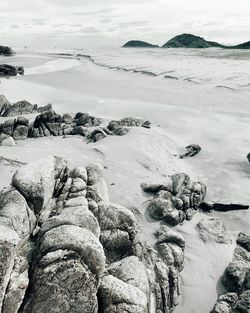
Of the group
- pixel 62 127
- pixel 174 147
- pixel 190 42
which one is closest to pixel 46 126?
pixel 62 127

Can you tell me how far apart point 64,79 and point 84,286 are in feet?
135

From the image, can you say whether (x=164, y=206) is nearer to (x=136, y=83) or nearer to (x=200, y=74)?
(x=136, y=83)

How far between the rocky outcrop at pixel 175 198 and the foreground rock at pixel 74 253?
892 millimetres

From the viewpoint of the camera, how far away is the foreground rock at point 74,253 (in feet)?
23.3

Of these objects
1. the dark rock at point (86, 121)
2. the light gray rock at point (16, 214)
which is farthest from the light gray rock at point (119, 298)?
the dark rock at point (86, 121)

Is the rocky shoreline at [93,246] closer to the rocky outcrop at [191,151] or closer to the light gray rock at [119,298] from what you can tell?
the light gray rock at [119,298]

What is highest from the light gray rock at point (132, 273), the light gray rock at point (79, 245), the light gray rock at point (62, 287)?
the light gray rock at point (79, 245)

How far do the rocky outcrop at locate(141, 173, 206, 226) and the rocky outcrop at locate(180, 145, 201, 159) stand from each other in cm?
408

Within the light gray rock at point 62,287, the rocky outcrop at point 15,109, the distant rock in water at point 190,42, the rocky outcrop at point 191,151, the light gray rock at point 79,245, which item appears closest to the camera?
the light gray rock at point 62,287

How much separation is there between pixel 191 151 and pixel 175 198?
6038 millimetres

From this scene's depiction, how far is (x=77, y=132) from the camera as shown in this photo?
68.9ft

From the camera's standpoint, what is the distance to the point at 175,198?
14234 mm

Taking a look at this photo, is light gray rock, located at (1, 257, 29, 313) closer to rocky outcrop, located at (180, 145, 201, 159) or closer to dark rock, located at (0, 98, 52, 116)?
rocky outcrop, located at (180, 145, 201, 159)

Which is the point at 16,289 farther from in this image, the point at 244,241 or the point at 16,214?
the point at 244,241
